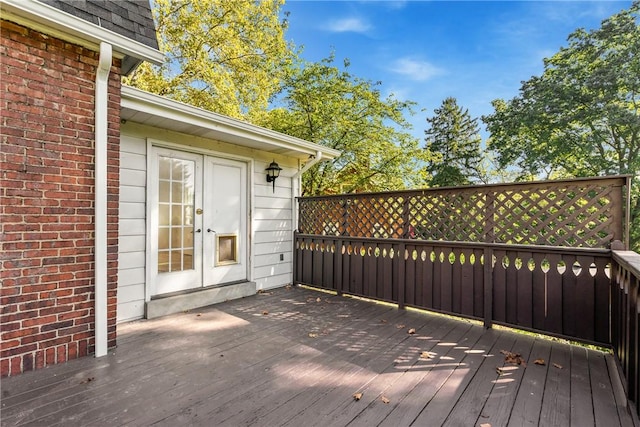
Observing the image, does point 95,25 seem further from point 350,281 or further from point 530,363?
point 530,363

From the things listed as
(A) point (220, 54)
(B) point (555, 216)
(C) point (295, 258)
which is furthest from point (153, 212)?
(A) point (220, 54)

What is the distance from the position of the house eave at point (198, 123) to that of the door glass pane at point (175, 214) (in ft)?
1.68

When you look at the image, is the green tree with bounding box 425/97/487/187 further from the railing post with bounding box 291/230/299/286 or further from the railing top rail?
the railing top rail

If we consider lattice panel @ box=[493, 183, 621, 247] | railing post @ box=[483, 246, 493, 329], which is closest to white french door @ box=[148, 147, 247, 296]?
railing post @ box=[483, 246, 493, 329]

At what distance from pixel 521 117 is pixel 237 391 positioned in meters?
15.1

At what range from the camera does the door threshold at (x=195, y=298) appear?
3.63 meters

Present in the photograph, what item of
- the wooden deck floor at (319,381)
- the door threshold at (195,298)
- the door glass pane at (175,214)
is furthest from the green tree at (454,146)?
the wooden deck floor at (319,381)

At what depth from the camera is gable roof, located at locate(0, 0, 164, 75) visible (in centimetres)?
214

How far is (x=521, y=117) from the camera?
12852mm

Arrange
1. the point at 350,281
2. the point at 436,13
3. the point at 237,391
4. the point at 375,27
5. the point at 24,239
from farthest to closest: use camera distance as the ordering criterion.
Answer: the point at 375,27, the point at 436,13, the point at 350,281, the point at 24,239, the point at 237,391

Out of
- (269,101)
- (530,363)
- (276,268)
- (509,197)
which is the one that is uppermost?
(269,101)

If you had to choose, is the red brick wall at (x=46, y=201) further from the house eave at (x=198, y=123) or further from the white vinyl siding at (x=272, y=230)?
the white vinyl siding at (x=272, y=230)

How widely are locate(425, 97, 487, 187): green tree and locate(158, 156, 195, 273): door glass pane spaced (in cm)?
2000

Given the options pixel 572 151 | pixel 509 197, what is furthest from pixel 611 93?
pixel 509 197
